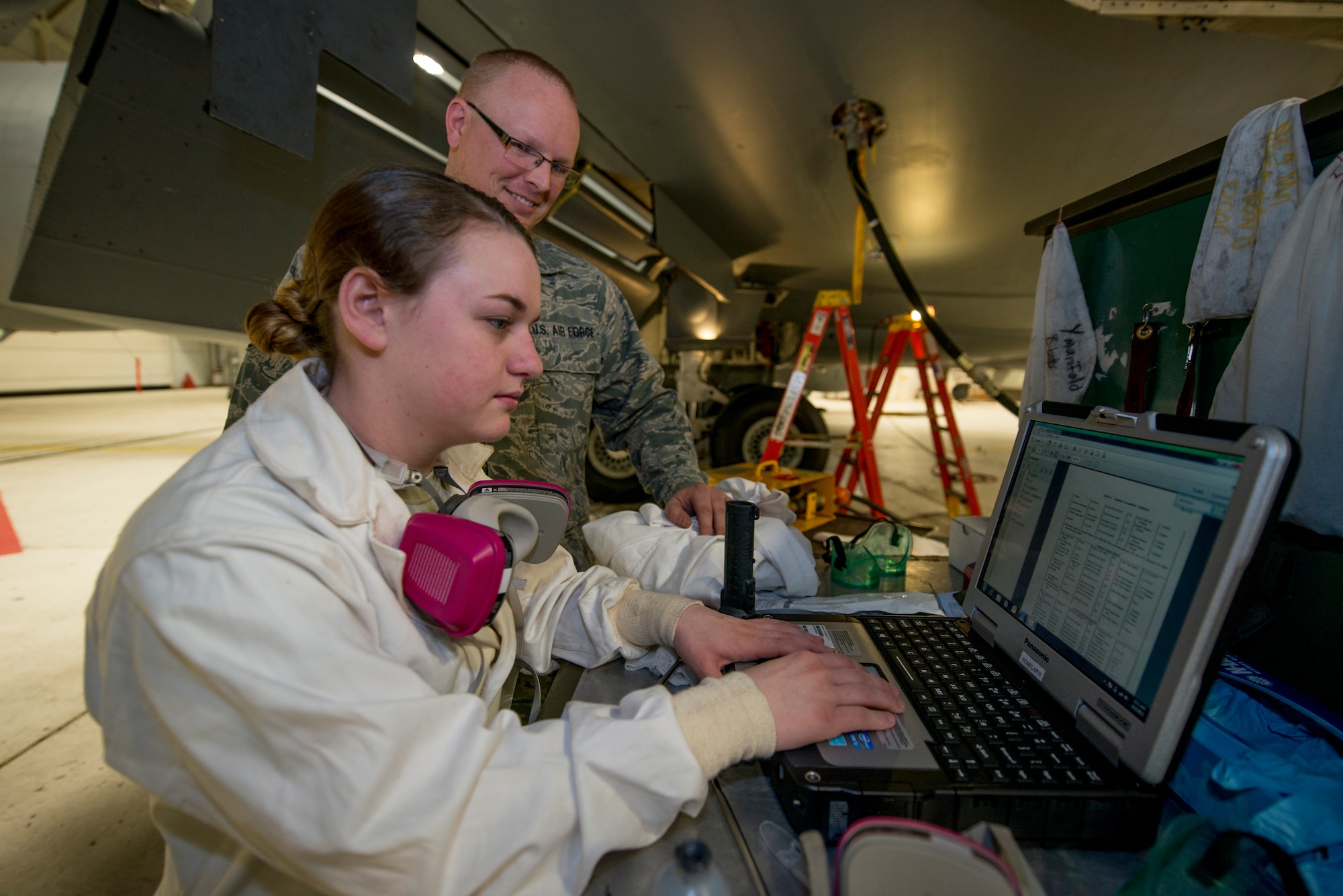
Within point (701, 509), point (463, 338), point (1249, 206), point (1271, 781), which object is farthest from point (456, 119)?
point (1271, 781)

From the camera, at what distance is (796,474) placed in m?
2.77

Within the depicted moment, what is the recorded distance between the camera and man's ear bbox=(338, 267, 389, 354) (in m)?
0.63

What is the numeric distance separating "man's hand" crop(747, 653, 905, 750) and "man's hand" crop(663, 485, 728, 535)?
1.70 ft

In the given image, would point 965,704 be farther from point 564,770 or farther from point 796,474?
point 796,474

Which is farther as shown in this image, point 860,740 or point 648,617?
point 648,617

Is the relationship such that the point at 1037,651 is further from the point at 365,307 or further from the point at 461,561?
the point at 365,307

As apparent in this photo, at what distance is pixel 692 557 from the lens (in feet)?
3.24

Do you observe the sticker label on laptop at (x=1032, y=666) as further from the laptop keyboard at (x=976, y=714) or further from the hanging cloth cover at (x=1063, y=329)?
the hanging cloth cover at (x=1063, y=329)

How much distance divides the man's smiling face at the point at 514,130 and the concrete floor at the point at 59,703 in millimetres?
1638

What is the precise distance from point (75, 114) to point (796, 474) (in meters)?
2.65

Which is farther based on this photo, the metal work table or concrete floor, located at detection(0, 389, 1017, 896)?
concrete floor, located at detection(0, 389, 1017, 896)

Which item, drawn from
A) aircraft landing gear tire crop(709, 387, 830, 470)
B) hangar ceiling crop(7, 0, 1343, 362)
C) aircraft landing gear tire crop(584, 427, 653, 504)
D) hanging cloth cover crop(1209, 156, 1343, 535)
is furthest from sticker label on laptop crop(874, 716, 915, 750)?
aircraft landing gear tire crop(709, 387, 830, 470)

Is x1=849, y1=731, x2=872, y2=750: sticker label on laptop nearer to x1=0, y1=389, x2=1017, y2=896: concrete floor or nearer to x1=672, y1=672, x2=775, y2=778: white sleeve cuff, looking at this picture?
x1=672, y1=672, x2=775, y2=778: white sleeve cuff

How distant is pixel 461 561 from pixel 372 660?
11cm
